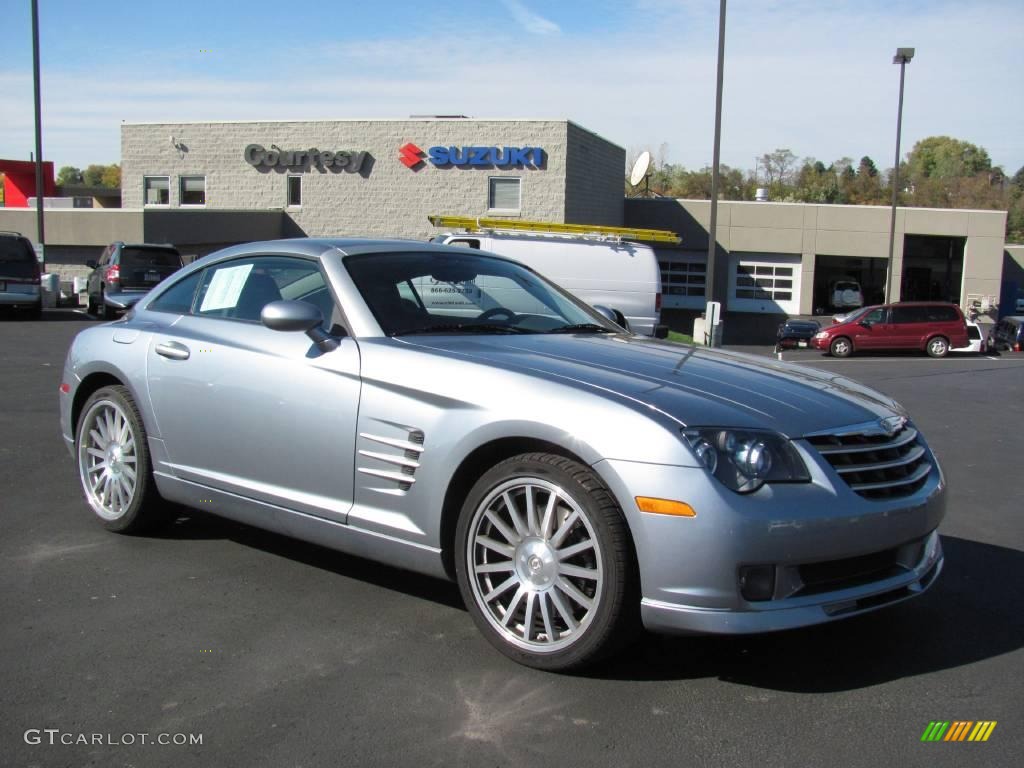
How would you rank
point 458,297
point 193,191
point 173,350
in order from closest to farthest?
point 458,297, point 173,350, point 193,191

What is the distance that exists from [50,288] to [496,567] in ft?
83.4

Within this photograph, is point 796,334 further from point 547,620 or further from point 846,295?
point 547,620

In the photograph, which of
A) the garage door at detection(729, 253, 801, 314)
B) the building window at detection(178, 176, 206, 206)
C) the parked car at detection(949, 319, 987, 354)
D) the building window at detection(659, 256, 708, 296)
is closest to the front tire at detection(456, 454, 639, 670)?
the parked car at detection(949, 319, 987, 354)

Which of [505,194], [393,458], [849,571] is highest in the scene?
[505,194]

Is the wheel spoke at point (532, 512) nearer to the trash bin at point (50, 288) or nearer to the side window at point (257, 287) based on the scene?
the side window at point (257, 287)

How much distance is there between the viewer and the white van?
61.1 feet

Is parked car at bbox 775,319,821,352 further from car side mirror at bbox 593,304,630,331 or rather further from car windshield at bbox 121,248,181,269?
car side mirror at bbox 593,304,630,331

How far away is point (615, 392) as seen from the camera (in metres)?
3.53

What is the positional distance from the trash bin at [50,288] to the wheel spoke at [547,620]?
25195 mm

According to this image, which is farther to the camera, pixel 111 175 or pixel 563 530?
pixel 111 175

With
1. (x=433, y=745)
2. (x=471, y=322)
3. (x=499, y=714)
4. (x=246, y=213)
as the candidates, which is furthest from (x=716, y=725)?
(x=246, y=213)

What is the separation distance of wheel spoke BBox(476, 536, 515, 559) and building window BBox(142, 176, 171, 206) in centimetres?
3396

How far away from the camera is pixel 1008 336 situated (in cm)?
3444

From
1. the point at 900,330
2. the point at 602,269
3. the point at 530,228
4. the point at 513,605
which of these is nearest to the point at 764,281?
the point at 900,330
